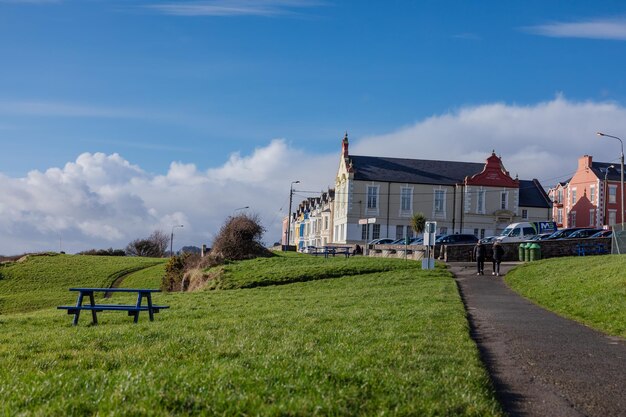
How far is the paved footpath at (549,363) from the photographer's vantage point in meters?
7.91

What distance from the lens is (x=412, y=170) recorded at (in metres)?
76.5

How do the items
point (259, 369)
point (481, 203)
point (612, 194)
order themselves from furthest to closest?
point (612, 194) < point (481, 203) < point (259, 369)

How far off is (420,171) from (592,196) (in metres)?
20.0

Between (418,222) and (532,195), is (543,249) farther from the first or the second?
(532,195)

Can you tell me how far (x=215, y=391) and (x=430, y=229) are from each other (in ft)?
90.3

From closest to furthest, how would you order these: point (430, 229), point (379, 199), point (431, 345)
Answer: point (431, 345), point (430, 229), point (379, 199)

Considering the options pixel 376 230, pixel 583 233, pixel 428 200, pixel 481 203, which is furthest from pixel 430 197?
pixel 583 233

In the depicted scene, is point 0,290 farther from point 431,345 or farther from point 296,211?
point 296,211

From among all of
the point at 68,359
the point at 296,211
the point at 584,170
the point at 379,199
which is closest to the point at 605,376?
the point at 68,359

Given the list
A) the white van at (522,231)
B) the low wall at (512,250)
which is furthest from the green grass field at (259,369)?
the white van at (522,231)

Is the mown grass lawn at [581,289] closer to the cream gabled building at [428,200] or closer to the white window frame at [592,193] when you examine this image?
the cream gabled building at [428,200]

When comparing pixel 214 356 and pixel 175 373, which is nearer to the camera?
pixel 175 373

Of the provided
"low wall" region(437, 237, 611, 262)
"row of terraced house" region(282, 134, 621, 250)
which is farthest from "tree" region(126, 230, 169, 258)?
"low wall" region(437, 237, 611, 262)

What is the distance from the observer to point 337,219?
81.8m
